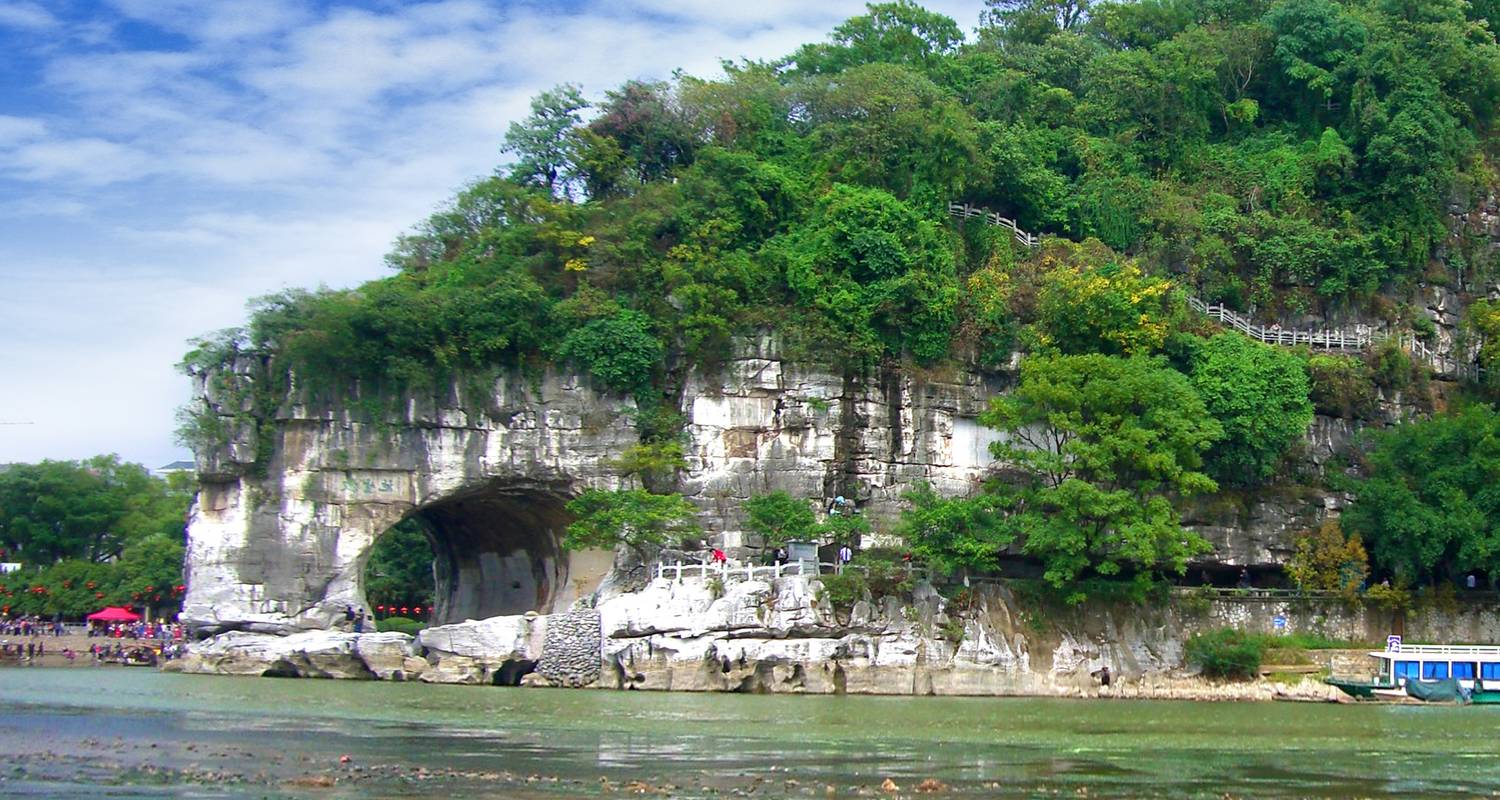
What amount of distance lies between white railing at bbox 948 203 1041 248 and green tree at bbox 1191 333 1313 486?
21.2 feet

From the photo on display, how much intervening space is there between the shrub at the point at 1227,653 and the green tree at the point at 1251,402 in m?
4.53

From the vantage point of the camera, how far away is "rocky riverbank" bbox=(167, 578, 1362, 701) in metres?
39.4

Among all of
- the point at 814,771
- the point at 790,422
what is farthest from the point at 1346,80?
the point at 814,771

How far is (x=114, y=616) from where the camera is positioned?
57.6 m

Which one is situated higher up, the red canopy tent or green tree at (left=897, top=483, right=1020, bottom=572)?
green tree at (left=897, top=483, right=1020, bottom=572)

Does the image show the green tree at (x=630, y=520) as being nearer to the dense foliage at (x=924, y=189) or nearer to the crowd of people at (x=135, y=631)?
the dense foliage at (x=924, y=189)

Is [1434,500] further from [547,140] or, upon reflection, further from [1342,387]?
[547,140]

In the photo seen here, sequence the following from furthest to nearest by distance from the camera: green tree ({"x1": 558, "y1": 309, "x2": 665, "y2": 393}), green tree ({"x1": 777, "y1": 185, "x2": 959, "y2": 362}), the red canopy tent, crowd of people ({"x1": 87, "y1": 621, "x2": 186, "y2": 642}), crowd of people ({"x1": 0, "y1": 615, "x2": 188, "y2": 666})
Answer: the red canopy tent, crowd of people ({"x1": 87, "y1": 621, "x2": 186, "y2": 642}), crowd of people ({"x1": 0, "y1": 615, "x2": 188, "y2": 666}), green tree ({"x1": 777, "y1": 185, "x2": 959, "y2": 362}), green tree ({"x1": 558, "y1": 309, "x2": 665, "y2": 393})

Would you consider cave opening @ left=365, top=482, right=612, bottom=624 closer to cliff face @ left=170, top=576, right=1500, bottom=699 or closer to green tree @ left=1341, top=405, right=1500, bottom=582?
cliff face @ left=170, top=576, right=1500, bottom=699

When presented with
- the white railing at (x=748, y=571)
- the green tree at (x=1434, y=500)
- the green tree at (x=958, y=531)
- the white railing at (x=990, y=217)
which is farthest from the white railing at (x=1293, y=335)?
the white railing at (x=748, y=571)

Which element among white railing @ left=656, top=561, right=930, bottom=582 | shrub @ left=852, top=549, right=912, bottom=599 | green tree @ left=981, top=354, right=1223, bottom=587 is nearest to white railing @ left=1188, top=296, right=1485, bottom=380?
green tree @ left=981, top=354, right=1223, bottom=587

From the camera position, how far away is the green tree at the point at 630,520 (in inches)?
1619

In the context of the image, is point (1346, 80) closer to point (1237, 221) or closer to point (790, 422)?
point (1237, 221)

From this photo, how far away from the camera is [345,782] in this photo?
19.1 m
